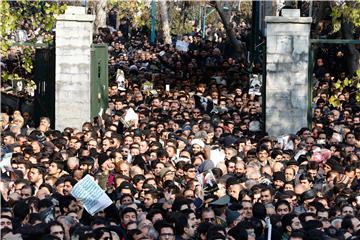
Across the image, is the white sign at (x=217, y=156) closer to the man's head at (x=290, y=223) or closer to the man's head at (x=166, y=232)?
the man's head at (x=290, y=223)

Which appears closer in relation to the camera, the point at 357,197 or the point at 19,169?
the point at 357,197

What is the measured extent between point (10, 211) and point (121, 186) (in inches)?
93.3

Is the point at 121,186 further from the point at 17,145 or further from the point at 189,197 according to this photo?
the point at 17,145

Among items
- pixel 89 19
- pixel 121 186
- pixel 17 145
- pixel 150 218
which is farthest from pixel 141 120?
pixel 150 218

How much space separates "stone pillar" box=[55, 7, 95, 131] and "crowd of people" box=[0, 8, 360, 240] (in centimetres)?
55

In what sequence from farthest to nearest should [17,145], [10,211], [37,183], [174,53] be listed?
[174,53] → [17,145] → [37,183] → [10,211]

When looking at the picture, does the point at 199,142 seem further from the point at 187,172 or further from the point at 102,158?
the point at 187,172

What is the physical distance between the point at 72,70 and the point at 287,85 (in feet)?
13.9

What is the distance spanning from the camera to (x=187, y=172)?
62.6 ft

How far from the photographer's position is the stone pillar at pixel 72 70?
2609 cm

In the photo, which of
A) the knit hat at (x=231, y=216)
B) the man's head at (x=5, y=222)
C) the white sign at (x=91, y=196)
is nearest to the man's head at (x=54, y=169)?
the white sign at (x=91, y=196)

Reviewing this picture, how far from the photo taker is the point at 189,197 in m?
17.1

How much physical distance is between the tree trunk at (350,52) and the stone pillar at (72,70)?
8617 millimetres

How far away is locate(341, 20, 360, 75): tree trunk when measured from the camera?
1288 inches
